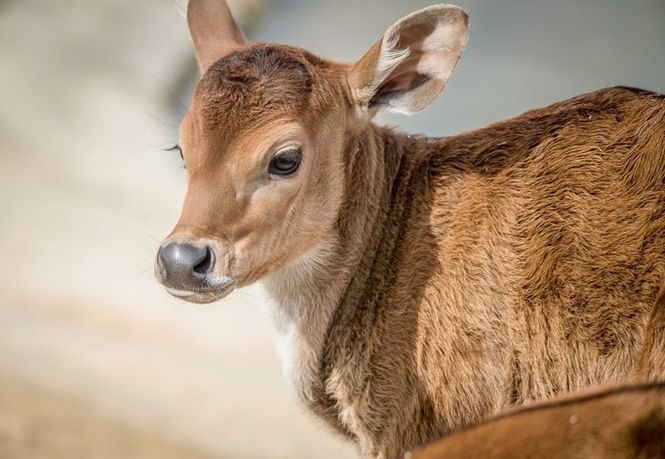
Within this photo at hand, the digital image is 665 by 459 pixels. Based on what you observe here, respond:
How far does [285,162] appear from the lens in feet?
15.5

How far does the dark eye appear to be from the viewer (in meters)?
4.71

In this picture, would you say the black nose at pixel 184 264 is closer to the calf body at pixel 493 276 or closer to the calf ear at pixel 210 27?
the calf body at pixel 493 276

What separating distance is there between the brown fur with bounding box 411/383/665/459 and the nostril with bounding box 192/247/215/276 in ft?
6.52

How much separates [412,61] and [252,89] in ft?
2.92

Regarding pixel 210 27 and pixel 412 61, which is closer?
pixel 412 61

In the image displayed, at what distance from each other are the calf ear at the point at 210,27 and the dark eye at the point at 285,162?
41.4 inches

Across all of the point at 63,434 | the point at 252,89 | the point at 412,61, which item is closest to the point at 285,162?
the point at 252,89

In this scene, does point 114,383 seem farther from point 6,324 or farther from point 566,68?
point 566,68

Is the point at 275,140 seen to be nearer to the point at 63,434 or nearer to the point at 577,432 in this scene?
the point at 577,432

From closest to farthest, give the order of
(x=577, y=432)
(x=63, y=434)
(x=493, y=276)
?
(x=577, y=432) < (x=493, y=276) < (x=63, y=434)

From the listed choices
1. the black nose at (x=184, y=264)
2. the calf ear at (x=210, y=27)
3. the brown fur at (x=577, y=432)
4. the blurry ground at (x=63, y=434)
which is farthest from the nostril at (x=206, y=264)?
the blurry ground at (x=63, y=434)

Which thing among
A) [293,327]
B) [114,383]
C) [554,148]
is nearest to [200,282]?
[293,327]

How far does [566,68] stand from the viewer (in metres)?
10.1

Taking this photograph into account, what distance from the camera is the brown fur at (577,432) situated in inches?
101
